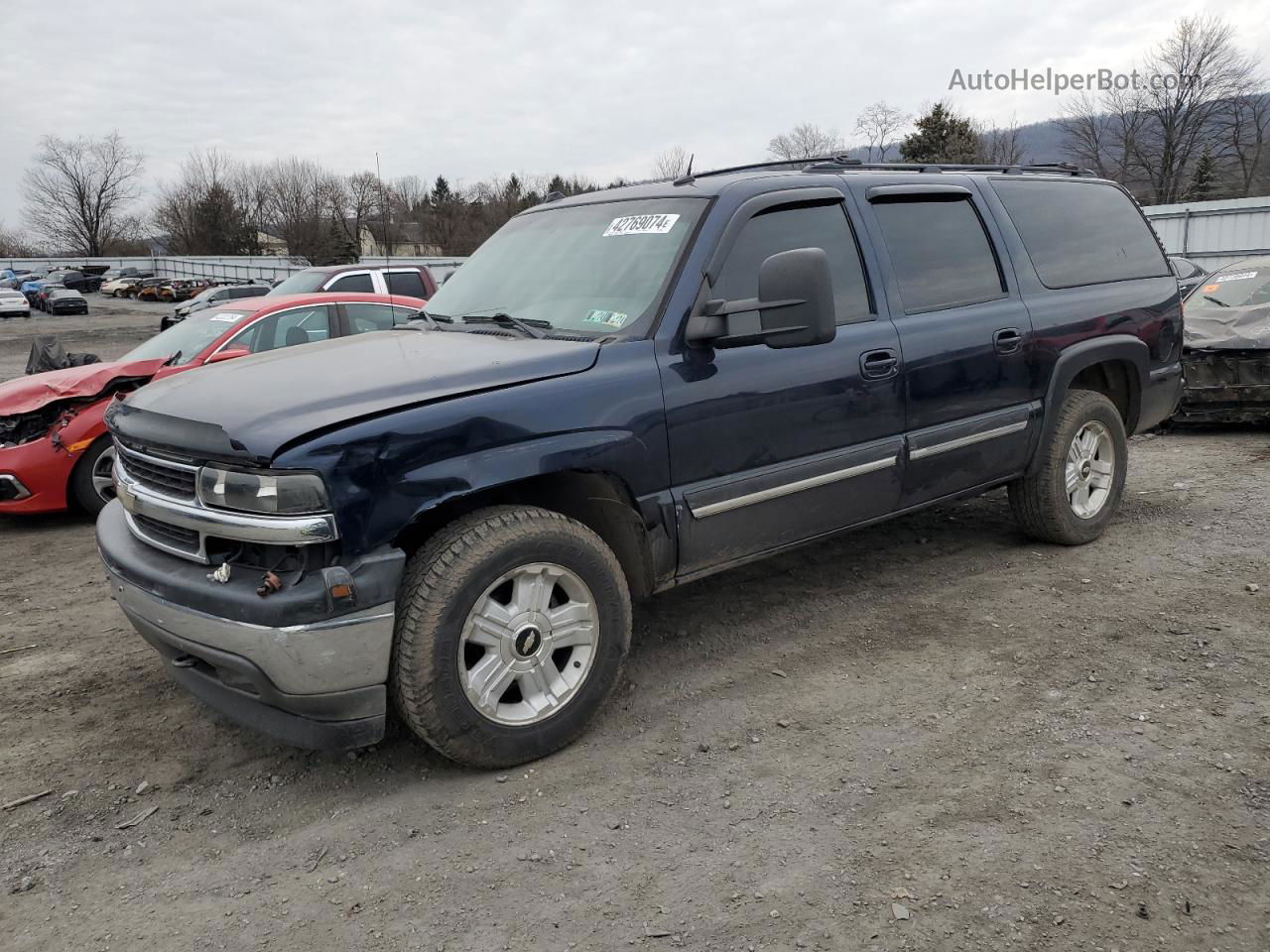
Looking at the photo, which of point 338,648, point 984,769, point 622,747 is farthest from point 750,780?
point 338,648

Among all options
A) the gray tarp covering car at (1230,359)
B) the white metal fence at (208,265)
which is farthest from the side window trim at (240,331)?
the white metal fence at (208,265)

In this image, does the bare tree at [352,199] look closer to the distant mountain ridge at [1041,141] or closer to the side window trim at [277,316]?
the distant mountain ridge at [1041,141]

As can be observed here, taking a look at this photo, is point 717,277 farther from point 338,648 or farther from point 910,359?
point 338,648

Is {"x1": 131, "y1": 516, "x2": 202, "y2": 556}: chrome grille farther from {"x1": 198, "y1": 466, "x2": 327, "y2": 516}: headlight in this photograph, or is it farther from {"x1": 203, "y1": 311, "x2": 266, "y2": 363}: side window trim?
{"x1": 203, "y1": 311, "x2": 266, "y2": 363}: side window trim

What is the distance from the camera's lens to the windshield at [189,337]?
7.88 metres

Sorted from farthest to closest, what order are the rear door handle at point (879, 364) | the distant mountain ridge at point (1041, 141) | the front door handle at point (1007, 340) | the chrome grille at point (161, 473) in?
the distant mountain ridge at point (1041, 141), the front door handle at point (1007, 340), the rear door handle at point (879, 364), the chrome grille at point (161, 473)

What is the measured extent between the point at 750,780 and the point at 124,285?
64.0m

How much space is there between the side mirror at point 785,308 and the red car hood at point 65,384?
5503 millimetres

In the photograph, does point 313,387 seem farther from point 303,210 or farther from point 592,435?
point 303,210

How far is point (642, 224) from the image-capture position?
402 centimetres

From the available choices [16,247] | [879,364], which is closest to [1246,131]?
[879,364]

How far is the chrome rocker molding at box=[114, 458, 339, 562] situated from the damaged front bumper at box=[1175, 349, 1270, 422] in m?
7.38

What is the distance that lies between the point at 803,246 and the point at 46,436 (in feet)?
18.8

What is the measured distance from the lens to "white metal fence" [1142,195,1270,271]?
63.3 ft
